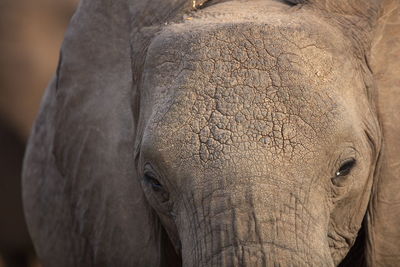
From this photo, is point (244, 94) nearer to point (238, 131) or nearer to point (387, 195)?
point (238, 131)

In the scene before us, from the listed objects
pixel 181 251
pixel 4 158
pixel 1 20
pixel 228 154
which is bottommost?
pixel 4 158

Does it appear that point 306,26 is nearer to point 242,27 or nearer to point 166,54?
point 242,27

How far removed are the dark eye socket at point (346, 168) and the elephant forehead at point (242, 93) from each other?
0.12 metres

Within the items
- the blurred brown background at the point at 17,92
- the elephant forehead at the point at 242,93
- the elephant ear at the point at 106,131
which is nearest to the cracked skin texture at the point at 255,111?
the elephant forehead at the point at 242,93

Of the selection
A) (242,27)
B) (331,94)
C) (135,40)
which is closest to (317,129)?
(331,94)

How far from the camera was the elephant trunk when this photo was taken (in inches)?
102

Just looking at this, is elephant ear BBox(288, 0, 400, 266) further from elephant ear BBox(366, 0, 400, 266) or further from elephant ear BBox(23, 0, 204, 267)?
elephant ear BBox(23, 0, 204, 267)

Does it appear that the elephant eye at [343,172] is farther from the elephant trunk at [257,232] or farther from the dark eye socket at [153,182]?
the dark eye socket at [153,182]

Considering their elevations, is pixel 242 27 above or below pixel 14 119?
above

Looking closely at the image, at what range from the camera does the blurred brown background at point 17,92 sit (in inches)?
219

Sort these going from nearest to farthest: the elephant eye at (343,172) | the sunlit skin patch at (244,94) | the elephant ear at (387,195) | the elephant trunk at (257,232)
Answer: the elephant trunk at (257,232) < the sunlit skin patch at (244,94) < the elephant eye at (343,172) < the elephant ear at (387,195)

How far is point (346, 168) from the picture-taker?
286 centimetres

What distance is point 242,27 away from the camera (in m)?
2.86

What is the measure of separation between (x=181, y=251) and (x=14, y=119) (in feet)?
9.20
